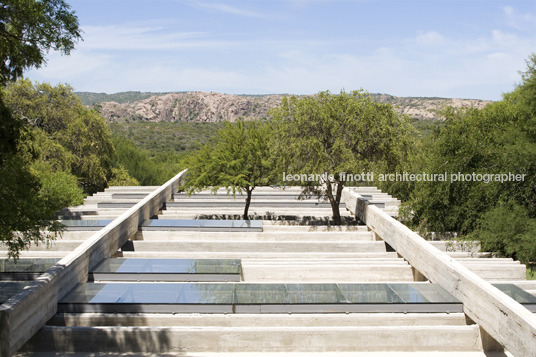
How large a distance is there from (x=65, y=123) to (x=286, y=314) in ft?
98.2

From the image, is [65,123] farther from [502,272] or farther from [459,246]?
[502,272]

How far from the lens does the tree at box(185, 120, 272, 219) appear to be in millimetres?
20156

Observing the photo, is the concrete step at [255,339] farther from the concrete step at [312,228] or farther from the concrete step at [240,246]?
the concrete step at [312,228]

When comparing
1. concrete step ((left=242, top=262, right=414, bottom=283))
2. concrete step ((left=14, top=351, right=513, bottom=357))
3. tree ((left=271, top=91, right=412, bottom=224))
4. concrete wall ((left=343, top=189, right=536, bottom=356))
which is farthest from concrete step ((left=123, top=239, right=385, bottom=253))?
concrete step ((left=14, top=351, right=513, bottom=357))

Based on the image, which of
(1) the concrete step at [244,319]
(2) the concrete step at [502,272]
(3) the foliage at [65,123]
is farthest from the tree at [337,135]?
(3) the foliage at [65,123]

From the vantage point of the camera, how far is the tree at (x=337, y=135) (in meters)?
18.7

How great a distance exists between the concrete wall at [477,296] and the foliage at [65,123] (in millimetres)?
25625

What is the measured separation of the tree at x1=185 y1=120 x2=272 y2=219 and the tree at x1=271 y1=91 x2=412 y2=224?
3.91 feet

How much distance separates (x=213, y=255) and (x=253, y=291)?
165 inches

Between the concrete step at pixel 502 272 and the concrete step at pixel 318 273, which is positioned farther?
the concrete step at pixel 318 273

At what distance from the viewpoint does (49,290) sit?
389 inches

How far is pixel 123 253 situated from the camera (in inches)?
585

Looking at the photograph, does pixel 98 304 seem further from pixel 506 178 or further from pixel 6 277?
pixel 506 178

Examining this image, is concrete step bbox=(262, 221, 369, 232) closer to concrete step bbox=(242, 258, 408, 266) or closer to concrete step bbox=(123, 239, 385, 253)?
concrete step bbox=(123, 239, 385, 253)
